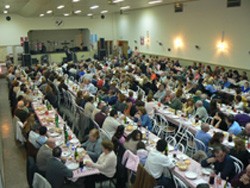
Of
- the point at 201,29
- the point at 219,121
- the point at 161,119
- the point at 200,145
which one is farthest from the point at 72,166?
the point at 201,29

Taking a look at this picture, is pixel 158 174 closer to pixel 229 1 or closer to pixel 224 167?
pixel 224 167

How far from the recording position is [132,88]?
12539mm

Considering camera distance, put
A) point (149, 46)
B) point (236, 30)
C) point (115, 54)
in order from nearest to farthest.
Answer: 1. point (236, 30)
2. point (149, 46)
3. point (115, 54)

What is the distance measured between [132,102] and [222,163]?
5.13m

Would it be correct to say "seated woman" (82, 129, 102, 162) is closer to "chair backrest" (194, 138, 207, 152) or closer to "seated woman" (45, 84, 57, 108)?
"chair backrest" (194, 138, 207, 152)

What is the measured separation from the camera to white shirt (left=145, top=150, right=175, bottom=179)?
5422mm

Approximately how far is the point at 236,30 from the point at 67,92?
8945 millimetres

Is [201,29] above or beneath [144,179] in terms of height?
above

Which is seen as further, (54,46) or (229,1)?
(54,46)

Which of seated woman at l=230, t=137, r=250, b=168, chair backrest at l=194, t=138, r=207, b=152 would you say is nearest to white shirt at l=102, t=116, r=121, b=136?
chair backrest at l=194, t=138, r=207, b=152

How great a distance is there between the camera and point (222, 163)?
5.34 m

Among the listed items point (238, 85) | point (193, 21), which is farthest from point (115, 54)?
point (238, 85)

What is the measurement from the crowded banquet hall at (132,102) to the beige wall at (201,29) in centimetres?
6

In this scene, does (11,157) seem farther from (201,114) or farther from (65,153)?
(201,114)
